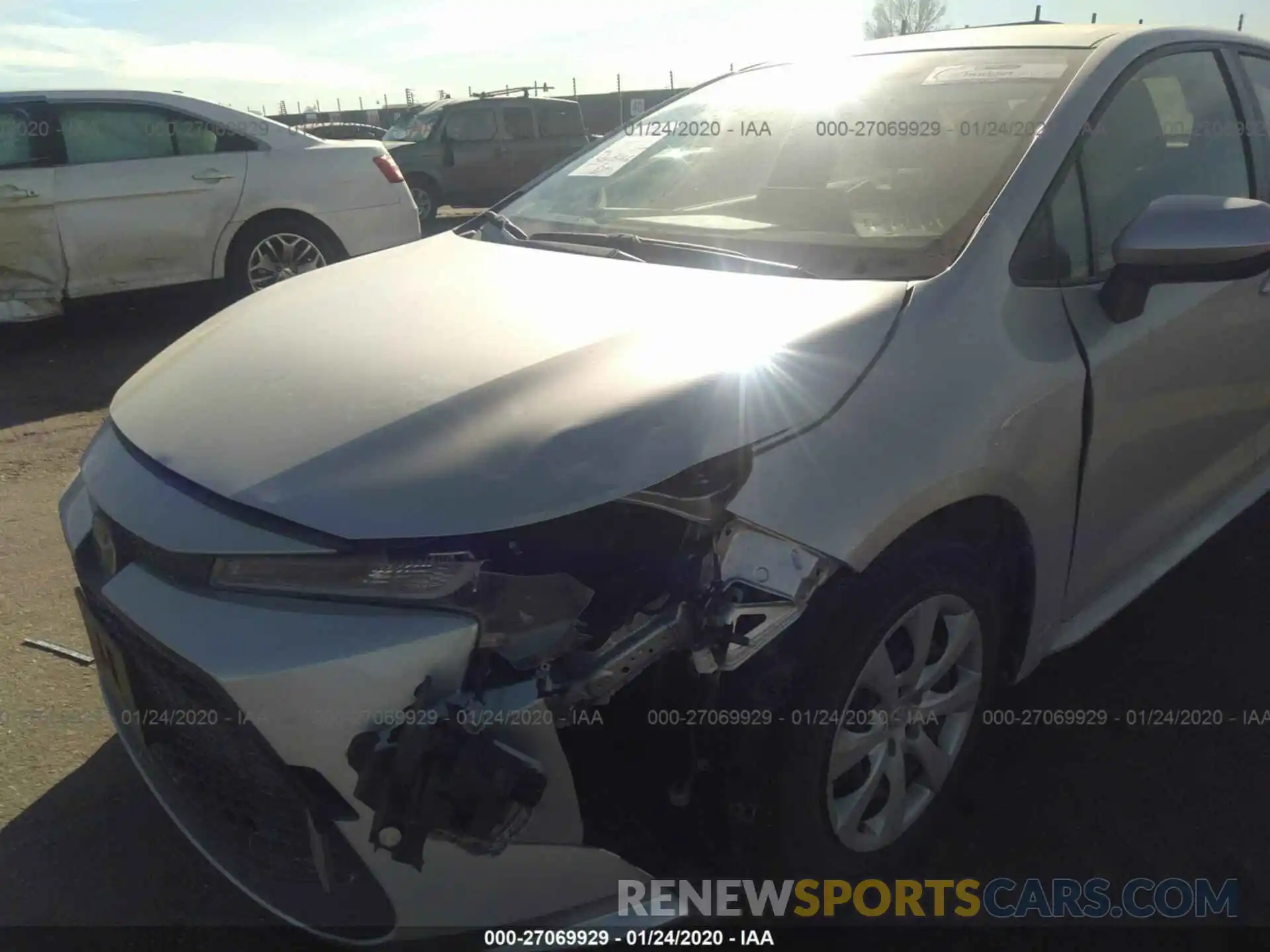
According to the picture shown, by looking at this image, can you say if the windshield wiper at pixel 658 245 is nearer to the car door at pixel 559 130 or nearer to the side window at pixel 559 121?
the car door at pixel 559 130

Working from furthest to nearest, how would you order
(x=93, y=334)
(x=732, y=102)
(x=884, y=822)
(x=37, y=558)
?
1. (x=93, y=334)
2. (x=37, y=558)
3. (x=732, y=102)
4. (x=884, y=822)

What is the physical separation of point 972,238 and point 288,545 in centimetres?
144

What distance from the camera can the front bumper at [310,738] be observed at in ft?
4.75

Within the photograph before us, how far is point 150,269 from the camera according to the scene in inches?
250

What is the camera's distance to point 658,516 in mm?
1707

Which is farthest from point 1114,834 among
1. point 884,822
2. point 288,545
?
point 288,545

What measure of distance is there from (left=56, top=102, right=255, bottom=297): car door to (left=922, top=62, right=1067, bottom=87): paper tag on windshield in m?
5.25

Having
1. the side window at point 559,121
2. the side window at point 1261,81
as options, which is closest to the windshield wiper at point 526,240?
the side window at point 1261,81

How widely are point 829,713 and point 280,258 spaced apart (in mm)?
5952

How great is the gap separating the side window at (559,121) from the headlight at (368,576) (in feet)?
46.0

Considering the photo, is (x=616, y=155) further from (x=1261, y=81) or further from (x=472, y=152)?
(x=472, y=152)

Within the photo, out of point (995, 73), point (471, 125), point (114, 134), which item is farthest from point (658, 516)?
point (471, 125)

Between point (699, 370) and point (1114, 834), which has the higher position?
point (699, 370)

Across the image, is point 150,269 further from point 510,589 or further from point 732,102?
point 510,589
